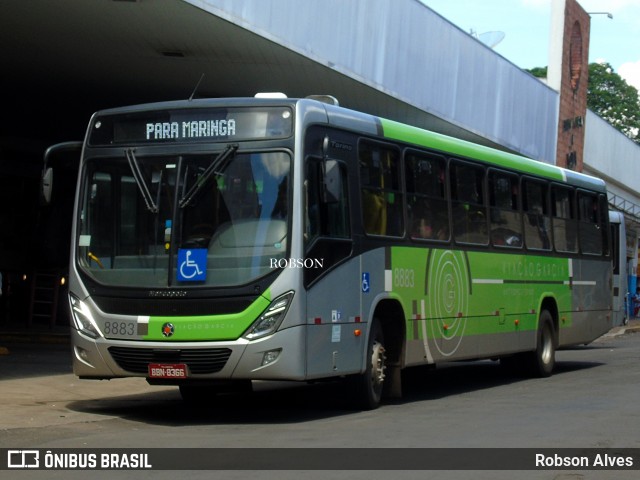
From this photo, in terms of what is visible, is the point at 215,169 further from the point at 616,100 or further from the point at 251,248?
the point at 616,100

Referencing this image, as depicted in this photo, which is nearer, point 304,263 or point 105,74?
point 304,263

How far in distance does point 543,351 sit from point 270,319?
26.6ft

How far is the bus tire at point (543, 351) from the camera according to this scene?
18234mm

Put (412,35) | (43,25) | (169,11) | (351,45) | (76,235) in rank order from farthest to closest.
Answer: (412,35), (351,45), (43,25), (169,11), (76,235)

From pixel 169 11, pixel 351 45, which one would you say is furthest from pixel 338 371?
pixel 351 45

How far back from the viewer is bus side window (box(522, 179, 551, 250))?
17734mm

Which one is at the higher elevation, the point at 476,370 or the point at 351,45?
the point at 351,45

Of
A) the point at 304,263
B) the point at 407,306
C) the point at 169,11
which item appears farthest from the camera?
the point at 169,11

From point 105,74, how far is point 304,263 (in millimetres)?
12508

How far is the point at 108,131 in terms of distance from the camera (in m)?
12.6

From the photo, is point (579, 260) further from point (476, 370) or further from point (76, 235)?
point (76, 235)

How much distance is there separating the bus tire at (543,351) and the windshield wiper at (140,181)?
8244mm

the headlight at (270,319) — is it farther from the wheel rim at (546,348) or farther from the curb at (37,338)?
the curb at (37,338)

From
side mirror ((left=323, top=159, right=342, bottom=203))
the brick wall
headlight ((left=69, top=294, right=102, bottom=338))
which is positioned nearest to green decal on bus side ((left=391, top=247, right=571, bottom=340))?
side mirror ((left=323, top=159, right=342, bottom=203))
